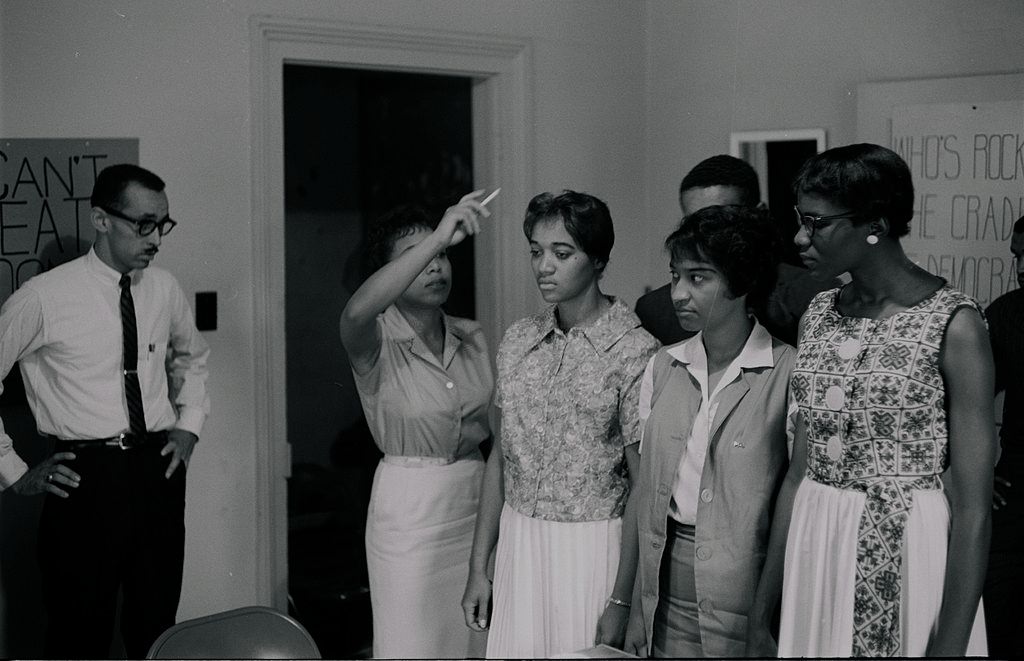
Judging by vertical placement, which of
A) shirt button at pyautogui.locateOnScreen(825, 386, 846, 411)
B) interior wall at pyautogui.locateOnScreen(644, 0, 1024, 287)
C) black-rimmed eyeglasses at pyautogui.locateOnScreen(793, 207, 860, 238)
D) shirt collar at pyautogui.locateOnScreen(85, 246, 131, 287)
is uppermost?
interior wall at pyautogui.locateOnScreen(644, 0, 1024, 287)

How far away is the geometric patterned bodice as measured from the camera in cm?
161

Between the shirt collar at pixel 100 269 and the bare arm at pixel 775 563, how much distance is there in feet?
5.00

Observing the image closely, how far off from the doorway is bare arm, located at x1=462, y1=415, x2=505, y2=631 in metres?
1.53

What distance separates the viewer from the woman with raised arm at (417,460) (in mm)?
2453

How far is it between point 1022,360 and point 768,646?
70 cm

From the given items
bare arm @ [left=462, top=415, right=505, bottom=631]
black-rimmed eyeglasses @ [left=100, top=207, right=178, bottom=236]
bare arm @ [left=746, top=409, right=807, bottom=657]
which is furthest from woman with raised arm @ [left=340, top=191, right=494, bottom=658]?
bare arm @ [left=746, top=409, right=807, bottom=657]

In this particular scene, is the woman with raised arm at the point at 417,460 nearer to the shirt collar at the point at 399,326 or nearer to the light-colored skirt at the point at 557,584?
the shirt collar at the point at 399,326

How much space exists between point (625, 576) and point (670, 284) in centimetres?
62

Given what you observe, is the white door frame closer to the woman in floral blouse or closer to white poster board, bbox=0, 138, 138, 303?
white poster board, bbox=0, 138, 138, 303

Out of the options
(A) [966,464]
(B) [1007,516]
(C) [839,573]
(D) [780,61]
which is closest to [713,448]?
(C) [839,573]

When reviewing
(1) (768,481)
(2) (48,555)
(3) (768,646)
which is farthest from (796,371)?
(2) (48,555)

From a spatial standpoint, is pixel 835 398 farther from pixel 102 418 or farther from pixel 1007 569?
pixel 102 418

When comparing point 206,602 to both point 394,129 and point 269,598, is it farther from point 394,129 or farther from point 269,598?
point 394,129

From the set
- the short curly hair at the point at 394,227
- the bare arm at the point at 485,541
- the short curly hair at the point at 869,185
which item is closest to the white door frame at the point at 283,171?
the short curly hair at the point at 394,227
